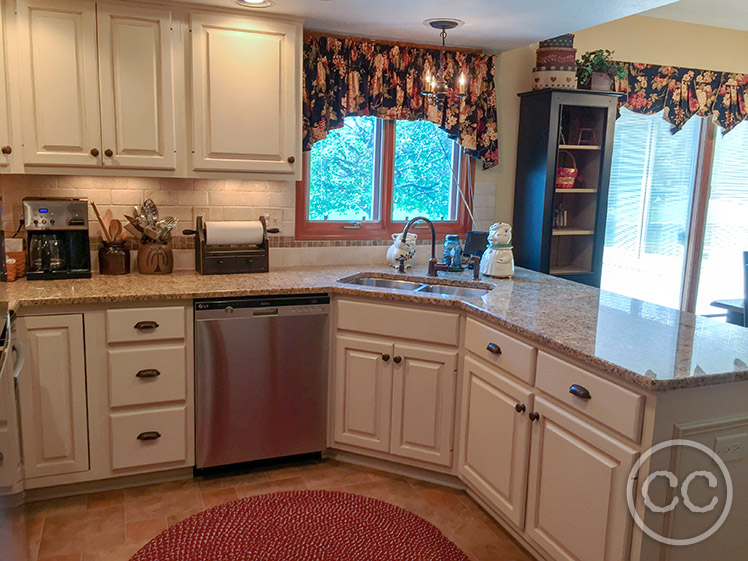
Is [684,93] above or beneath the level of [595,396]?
above

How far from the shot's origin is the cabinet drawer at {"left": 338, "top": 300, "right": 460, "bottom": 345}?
2848 millimetres

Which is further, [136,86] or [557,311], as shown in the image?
[136,86]

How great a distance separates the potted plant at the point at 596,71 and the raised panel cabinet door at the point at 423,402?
2.01 meters

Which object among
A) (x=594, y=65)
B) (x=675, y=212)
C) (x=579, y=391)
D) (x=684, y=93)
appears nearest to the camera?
(x=579, y=391)

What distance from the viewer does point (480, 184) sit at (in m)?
3.98

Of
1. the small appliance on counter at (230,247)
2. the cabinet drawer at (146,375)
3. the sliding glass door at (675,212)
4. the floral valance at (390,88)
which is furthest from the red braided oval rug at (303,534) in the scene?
the sliding glass door at (675,212)

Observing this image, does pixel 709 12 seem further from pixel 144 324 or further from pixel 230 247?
pixel 144 324

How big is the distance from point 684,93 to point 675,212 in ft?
2.81

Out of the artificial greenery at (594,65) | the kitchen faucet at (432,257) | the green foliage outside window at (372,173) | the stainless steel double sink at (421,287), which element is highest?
the artificial greenery at (594,65)

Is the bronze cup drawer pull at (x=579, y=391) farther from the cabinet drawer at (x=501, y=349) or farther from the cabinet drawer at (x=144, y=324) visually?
the cabinet drawer at (x=144, y=324)

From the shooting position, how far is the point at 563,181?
3869mm

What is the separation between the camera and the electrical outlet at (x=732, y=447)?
1891 millimetres

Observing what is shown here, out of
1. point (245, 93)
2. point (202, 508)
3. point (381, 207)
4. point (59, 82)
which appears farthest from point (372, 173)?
point (202, 508)

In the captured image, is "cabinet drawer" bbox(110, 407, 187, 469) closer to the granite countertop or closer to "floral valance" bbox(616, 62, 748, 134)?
the granite countertop
